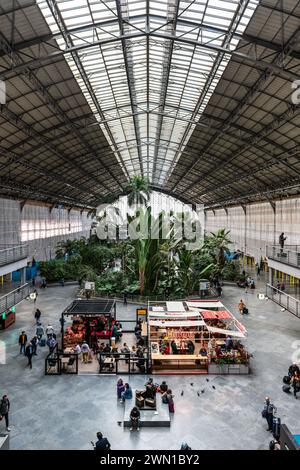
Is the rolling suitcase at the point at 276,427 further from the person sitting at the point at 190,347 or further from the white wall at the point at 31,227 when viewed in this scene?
the white wall at the point at 31,227

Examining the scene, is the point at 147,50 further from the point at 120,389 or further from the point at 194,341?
the point at 120,389

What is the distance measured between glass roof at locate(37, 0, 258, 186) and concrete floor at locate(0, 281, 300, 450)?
1419 cm

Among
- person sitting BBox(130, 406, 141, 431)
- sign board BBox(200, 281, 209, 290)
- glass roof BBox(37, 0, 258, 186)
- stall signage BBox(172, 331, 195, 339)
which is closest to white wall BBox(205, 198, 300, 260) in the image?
sign board BBox(200, 281, 209, 290)

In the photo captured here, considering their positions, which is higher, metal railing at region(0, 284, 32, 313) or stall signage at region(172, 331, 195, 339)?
metal railing at region(0, 284, 32, 313)

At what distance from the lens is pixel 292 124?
2162 cm

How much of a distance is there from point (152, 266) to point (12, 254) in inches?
460

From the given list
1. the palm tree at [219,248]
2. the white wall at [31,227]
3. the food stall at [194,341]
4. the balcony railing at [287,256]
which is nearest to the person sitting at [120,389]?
the food stall at [194,341]

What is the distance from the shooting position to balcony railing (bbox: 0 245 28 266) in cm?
1819

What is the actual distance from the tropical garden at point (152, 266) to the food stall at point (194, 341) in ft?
22.6

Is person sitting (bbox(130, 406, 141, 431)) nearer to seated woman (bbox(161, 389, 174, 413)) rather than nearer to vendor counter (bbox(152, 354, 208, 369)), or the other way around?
seated woman (bbox(161, 389, 174, 413))

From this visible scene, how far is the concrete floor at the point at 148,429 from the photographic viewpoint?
10.2 meters

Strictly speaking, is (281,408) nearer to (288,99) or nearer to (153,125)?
(288,99)
